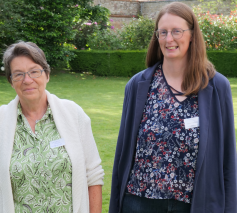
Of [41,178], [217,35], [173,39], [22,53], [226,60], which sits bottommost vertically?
[226,60]

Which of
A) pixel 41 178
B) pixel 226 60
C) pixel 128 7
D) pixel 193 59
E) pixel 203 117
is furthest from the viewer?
pixel 128 7

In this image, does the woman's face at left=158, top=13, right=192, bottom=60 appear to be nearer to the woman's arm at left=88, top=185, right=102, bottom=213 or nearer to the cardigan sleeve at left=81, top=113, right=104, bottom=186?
the cardigan sleeve at left=81, top=113, right=104, bottom=186

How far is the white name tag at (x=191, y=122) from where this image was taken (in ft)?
6.84

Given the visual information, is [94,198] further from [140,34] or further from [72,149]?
[140,34]

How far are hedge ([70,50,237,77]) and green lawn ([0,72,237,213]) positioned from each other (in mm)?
842

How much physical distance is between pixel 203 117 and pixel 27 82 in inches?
42.5

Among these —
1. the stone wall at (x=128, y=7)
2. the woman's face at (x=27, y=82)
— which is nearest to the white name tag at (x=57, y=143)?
the woman's face at (x=27, y=82)

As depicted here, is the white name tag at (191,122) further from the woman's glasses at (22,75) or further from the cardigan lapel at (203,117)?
the woman's glasses at (22,75)

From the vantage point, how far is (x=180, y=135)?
81.4 inches

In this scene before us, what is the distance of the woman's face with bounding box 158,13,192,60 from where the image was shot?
2154 mm

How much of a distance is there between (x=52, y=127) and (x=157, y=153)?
2.20ft

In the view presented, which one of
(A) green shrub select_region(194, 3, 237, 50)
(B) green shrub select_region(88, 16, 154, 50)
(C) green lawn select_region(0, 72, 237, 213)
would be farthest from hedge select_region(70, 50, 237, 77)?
(B) green shrub select_region(88, 16, 154, 50)

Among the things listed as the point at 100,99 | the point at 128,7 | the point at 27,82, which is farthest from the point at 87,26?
the point at 27,82

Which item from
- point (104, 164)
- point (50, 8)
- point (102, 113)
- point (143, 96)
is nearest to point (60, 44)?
point (50, 8)
